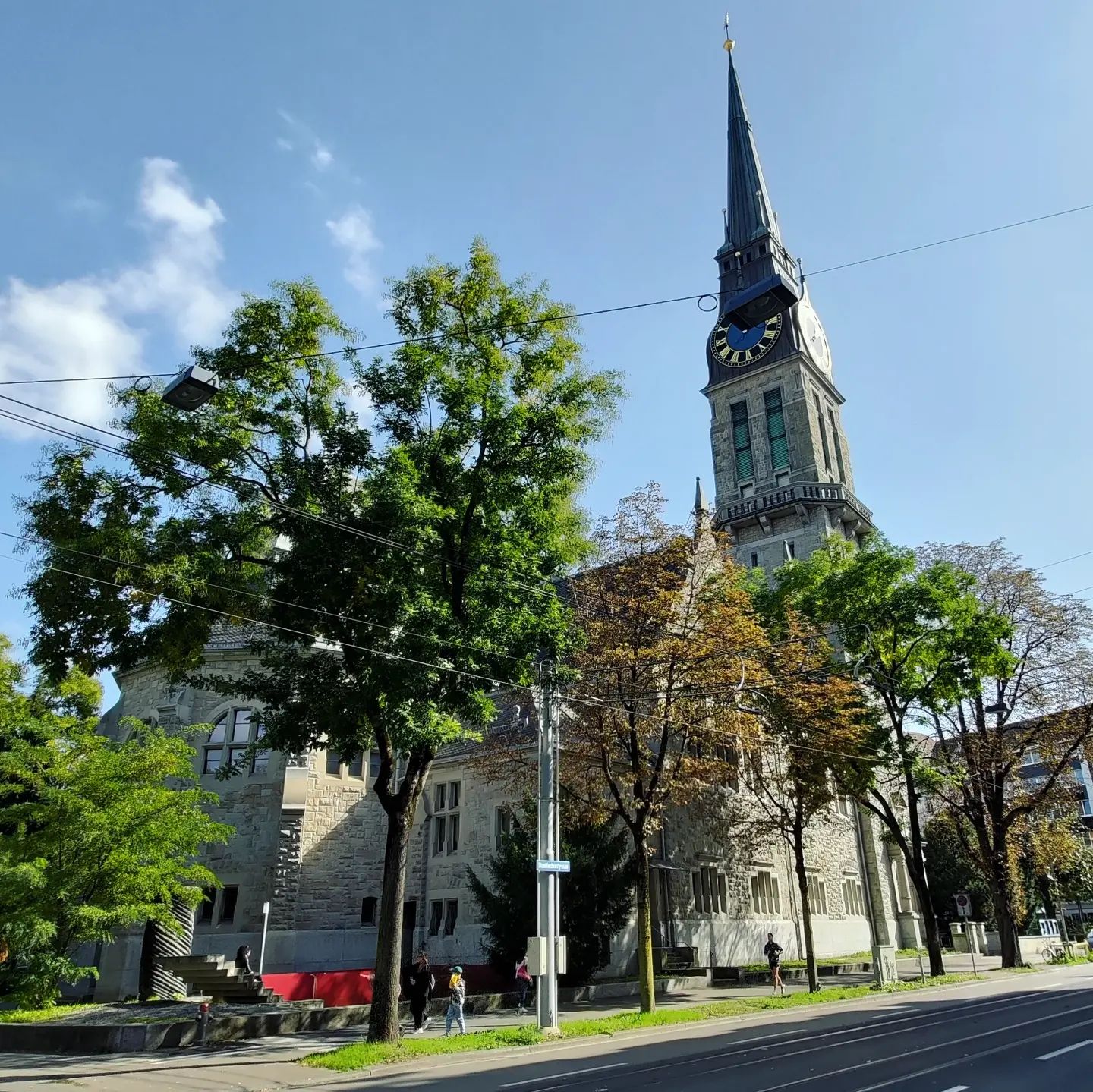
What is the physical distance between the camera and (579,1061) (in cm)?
1333

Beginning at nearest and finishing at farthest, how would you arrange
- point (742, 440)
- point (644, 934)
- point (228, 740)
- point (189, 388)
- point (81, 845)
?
point (189, 388)
point (81, 845)
point (644, 934)
point (228, 740)
point (742, 440)

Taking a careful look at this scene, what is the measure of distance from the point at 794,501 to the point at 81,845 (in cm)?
4699

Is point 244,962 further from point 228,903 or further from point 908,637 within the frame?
point 908,637

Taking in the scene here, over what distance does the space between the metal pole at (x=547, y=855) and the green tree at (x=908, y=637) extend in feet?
52.7

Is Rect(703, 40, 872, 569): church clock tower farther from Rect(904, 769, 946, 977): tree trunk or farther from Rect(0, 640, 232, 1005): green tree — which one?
Rect(0, 640, 232, 1005): green tree

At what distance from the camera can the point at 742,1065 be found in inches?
484

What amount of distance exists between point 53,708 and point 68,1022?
41.1 feet

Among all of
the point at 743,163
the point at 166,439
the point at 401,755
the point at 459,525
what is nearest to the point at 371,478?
the point at 459,525

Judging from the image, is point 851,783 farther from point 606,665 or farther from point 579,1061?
point 579,1061

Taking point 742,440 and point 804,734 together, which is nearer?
point 804,734

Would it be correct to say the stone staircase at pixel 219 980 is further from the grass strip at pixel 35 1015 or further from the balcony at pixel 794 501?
the balcony at pixel 794 501

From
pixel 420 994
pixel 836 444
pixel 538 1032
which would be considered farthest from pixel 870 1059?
pixel 836 444

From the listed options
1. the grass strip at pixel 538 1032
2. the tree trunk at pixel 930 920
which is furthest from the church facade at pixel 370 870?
the grass strip at pixel 538 1032

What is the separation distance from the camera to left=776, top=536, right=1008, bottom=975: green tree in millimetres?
30484
